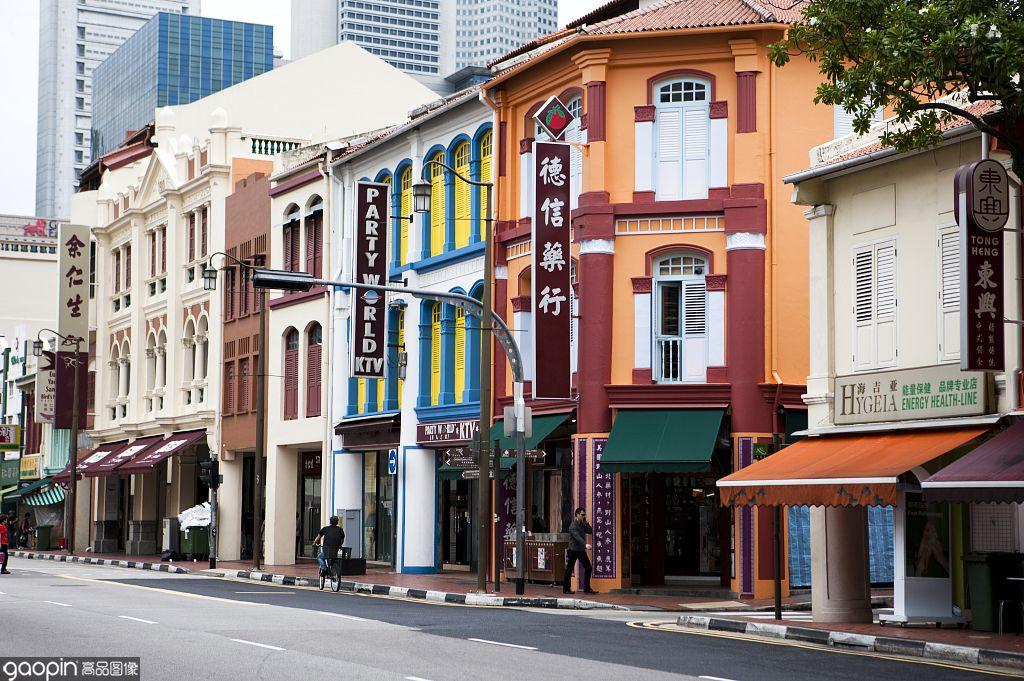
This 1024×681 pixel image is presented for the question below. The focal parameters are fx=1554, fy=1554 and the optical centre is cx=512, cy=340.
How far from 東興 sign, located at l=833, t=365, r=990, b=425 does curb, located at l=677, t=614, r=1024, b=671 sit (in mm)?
3378

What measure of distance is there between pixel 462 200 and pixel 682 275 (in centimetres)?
806

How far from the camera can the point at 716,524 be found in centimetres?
3116

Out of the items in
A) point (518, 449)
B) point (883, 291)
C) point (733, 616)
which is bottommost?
point (733, 616)

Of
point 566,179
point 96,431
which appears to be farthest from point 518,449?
point 96,431

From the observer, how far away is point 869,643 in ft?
63.4

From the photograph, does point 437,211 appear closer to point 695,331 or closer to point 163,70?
point 695,331

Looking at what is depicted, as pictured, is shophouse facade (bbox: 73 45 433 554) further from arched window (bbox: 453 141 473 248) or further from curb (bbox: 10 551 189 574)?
arched window (bbox: 453 141 473 248)

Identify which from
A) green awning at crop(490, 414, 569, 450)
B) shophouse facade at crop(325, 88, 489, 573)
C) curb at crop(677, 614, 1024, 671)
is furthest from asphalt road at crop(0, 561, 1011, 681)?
shophouse facade at crop(325, 88, 489, 573)

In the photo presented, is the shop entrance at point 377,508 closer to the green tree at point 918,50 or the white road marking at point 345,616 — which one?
the white road marking at point 345,616

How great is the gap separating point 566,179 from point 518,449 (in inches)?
221

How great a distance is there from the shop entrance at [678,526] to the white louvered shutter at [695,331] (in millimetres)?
2319

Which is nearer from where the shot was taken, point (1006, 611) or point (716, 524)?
point (1006, 611)

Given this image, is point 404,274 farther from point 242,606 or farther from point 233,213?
point 242,606

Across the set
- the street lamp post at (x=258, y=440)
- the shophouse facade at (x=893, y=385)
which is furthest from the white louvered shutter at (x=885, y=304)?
the street lamp post at (x=258, y=440)
